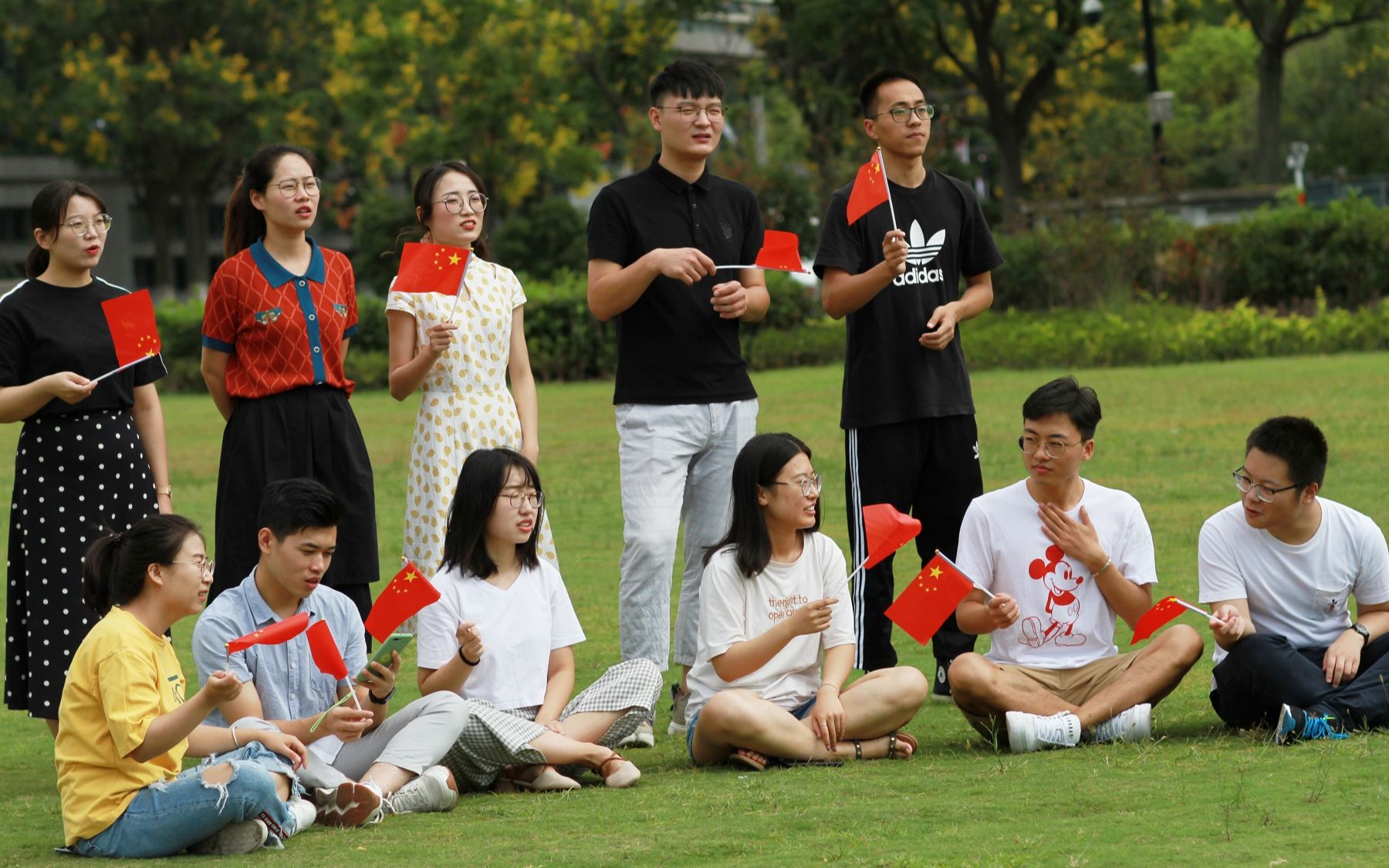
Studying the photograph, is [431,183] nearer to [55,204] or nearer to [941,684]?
[55,204]

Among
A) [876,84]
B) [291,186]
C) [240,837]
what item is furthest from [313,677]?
[876,84]

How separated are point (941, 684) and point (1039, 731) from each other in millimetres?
1252

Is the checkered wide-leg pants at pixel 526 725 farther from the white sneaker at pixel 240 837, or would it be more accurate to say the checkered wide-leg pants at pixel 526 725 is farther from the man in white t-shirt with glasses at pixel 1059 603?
the man in white t-shirt with glasses at pixel 1059 603

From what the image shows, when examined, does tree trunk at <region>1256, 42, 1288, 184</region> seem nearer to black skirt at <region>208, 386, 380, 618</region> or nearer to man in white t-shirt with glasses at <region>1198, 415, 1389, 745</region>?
man in white t-shirt with glasses at <region>1198, 415, 1389, 745</region>

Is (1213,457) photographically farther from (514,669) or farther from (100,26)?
(100,26)

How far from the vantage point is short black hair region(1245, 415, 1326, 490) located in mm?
5430

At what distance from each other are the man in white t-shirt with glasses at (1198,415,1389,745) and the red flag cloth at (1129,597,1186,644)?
0.16 m

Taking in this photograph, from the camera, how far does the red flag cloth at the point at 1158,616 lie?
533cm

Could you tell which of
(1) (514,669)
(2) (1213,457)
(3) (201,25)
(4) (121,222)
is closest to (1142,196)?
(2) (1213,457)

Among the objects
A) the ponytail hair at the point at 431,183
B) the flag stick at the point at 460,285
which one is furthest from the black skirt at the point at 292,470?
the ponytail hair at the point at 431,183

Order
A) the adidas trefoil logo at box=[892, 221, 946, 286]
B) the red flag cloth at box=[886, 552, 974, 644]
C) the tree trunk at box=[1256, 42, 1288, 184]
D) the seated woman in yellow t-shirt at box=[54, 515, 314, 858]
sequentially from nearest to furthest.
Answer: the seated woman in yellow t-shirt at box=[54, 515, 314, 858] < the red flag cloth at box=[886, 552, 974, 644] < the adidas trefoil logo at box=[892, 221, 946, 286] < the tree trunk at box=[1256, 42, 1288, 184]

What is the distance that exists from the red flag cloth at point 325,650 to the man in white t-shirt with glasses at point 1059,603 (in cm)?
183

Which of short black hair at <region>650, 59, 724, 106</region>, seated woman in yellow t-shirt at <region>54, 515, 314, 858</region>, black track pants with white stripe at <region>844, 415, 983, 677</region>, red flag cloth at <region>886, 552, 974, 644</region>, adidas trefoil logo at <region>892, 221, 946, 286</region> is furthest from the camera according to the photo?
adidas trefoil logo at <region>892, 221, 946, 286</region>

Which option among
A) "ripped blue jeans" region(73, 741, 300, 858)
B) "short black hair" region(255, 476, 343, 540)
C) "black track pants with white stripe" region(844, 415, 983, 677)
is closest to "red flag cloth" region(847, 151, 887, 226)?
"black track pants with white stripe" region(844, 415, 983, 677)
